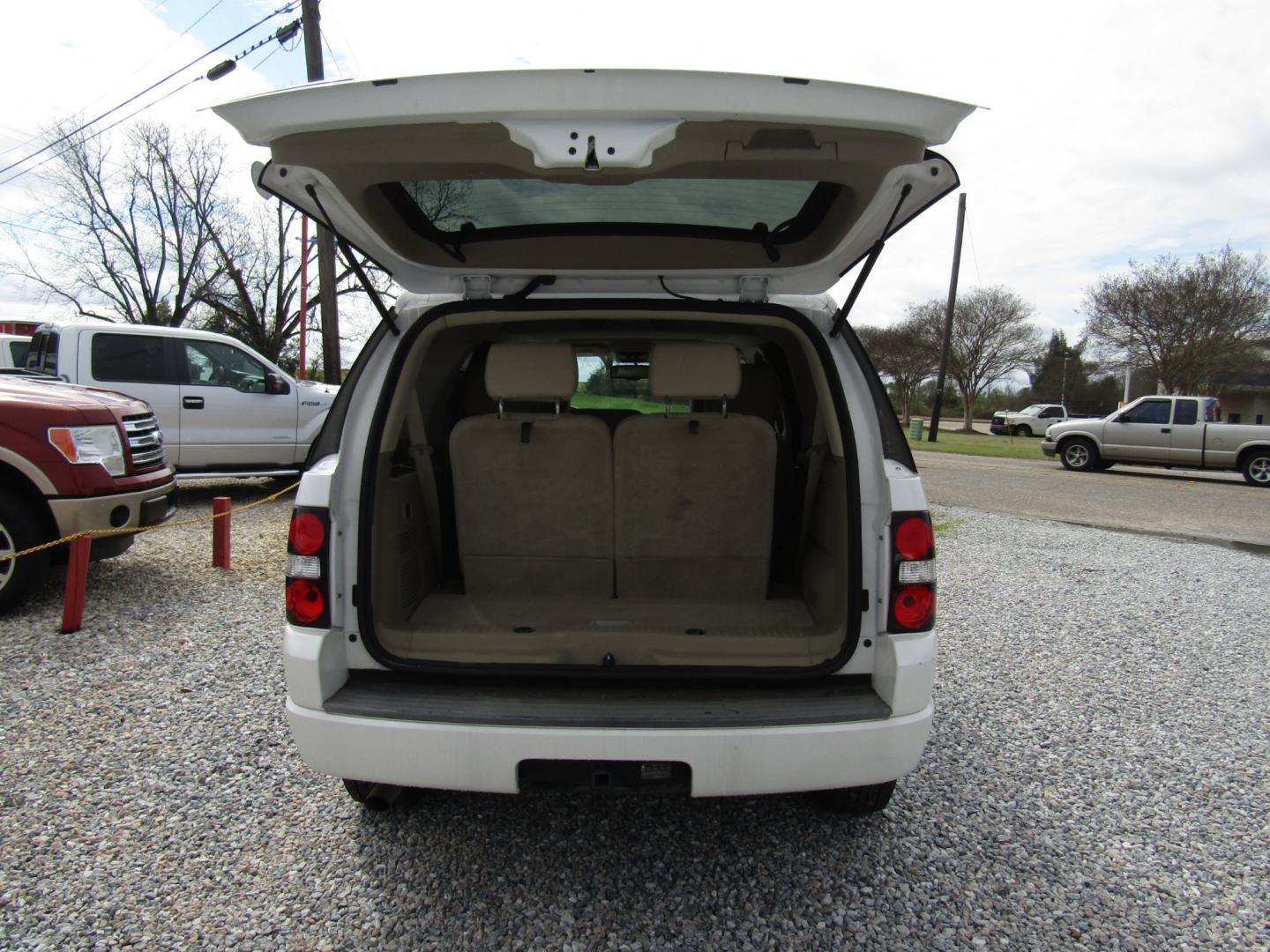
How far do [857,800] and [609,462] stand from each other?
1.45m

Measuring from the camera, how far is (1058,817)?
2.66 metres

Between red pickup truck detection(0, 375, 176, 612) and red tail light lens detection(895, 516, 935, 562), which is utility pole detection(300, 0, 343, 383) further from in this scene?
red tail light lens detection(895, 516, 935, 562)

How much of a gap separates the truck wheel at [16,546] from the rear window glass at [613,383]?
3.54 metres

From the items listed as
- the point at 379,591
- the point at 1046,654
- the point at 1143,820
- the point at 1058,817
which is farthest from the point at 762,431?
the point at 1046,654

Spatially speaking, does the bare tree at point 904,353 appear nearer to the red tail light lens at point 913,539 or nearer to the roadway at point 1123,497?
the roadway at point 1123,497

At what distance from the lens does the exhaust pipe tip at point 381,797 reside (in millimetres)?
2471

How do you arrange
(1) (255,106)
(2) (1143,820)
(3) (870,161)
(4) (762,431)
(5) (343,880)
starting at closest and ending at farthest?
(1) (255,106)
(3) (870,161)
(5) (343,880)
(2) (1143,820)
(4) (762,431)

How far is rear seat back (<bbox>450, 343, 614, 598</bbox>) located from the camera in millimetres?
2828

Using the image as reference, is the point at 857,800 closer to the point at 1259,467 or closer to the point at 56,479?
the point at 56,479

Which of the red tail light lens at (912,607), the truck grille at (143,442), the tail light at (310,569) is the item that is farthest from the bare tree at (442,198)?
the truck grille at (143,442)

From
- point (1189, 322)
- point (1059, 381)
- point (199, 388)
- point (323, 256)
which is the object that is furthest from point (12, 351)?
point (1059, 381)

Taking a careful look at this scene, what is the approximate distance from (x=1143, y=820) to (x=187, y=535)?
24.5 ft

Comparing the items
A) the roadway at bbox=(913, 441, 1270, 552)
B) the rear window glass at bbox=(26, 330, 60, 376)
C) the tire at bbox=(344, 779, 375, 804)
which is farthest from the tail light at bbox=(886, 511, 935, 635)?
the rear window glass at bbox=(26, 330, 60, 376)

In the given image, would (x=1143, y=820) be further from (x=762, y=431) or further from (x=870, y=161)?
(x=870, y=161)
